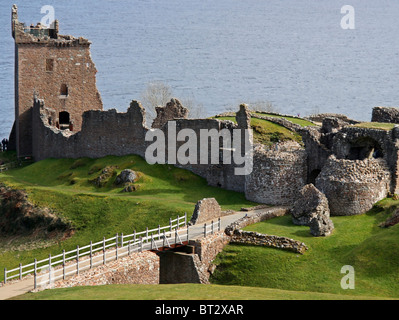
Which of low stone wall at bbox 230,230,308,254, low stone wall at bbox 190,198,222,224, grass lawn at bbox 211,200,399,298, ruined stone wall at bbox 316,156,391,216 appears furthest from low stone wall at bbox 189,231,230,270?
ruined stone wall at bbox 316,156,391,216

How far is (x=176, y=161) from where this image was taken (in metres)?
67.4

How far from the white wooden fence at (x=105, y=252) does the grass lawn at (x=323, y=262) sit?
2565 mm

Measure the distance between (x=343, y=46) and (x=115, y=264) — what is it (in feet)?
455

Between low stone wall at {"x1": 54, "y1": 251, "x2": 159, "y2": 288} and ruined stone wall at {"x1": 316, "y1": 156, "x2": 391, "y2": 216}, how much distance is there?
465 inches

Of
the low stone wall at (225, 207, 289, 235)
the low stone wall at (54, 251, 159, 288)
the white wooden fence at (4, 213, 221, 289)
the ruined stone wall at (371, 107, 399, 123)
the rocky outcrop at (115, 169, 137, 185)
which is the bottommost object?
the low stone wall at (54, 251, 159, 288)

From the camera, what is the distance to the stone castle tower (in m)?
80.4

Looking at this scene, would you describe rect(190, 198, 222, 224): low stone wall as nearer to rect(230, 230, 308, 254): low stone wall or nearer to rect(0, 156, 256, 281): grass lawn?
rect(0, 156, 256, 281): grass lawn

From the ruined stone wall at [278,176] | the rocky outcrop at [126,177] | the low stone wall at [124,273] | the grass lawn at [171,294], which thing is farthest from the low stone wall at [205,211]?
the rocky outcrop at [126,177]

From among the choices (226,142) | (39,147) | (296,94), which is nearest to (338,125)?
(226,142)

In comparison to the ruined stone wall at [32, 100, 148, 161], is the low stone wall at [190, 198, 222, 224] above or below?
below

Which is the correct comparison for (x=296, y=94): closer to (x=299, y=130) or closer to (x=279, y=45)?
(x=279, y=45)

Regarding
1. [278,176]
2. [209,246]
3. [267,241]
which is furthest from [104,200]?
[267,241]

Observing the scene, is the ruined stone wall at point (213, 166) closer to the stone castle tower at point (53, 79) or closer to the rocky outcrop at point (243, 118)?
the rocky outcrop at point (243, 118)

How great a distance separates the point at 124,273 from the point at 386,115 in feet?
92.8
